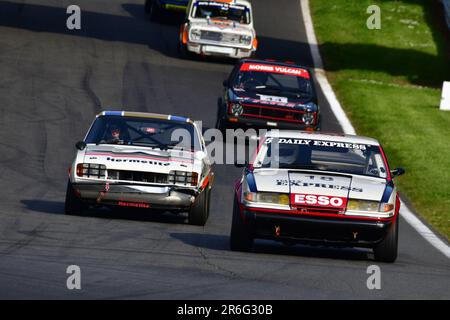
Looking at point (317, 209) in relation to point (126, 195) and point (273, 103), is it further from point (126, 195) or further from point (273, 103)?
point (273, 103)

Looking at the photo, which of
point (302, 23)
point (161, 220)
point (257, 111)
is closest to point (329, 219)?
point (161, 220)

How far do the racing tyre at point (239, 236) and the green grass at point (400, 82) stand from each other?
4480 millimetres

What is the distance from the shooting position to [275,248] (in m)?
14.3

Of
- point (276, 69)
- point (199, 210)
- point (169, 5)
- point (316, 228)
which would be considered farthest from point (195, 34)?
point (316, 228)

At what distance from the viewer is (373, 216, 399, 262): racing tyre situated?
42.7 ft

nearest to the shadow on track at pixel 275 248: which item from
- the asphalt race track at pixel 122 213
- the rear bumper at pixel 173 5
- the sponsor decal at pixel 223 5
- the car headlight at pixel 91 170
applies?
the asphalt race track at pixel 122 213

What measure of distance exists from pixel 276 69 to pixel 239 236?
37.9 feet

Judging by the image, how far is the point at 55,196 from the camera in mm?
17453

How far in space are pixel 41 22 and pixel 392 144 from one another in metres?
15.2

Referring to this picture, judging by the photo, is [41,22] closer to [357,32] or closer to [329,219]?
[357,32]

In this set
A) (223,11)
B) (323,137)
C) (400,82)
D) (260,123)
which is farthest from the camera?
(223,11)

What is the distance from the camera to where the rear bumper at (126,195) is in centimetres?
1510

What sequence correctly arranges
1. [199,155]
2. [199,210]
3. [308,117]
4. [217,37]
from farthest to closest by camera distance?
[217,37], [308,117], [199,155], [199,210]

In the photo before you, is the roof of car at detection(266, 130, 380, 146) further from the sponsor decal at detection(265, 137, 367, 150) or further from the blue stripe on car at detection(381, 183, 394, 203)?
the blue stripe on car at detection(381, 183, 394, 203)
